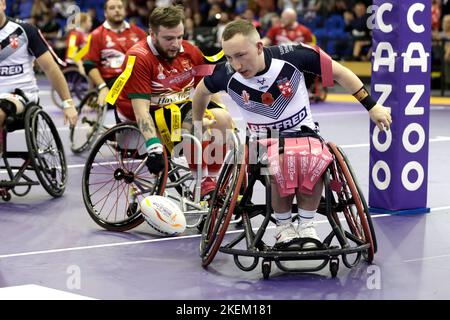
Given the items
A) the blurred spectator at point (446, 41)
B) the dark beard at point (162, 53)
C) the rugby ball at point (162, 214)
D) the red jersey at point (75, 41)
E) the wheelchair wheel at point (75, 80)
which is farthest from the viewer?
the blurred spectator at point (446, 41)

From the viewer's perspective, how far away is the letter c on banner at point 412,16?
22.3ft

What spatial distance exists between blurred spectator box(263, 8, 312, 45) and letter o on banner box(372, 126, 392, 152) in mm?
10093

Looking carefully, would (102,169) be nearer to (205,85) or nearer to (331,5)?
(205,85)

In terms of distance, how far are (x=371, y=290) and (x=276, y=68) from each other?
137 centimetres

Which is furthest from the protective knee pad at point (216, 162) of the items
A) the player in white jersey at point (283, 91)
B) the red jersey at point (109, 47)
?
the red jersey at point (109, 47)

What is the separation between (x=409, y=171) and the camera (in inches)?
274

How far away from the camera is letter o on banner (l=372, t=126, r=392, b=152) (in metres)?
6.92

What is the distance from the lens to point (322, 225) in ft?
22.1

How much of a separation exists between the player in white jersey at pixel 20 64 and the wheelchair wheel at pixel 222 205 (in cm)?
236

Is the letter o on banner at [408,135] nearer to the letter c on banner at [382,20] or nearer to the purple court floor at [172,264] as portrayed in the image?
the purple court floor at [172,264]

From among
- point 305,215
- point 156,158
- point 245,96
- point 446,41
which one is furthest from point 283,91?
point 446,41

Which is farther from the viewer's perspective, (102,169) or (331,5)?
(331,5)

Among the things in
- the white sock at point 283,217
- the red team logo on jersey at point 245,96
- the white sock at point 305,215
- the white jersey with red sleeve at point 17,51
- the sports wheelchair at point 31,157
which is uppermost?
the red team logo on jersey at point 245,96
